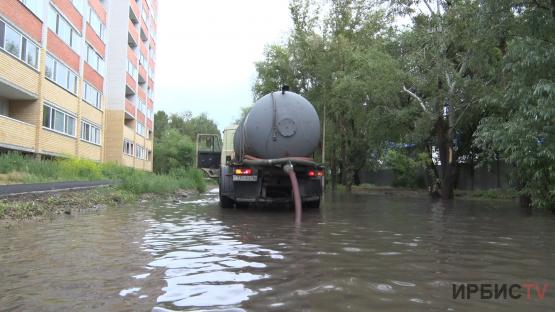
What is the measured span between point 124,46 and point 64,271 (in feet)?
137

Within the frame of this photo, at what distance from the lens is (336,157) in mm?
40281

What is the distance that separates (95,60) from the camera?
34.3 m

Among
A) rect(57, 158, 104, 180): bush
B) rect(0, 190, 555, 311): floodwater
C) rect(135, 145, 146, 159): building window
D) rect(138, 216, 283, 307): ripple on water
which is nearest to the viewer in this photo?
rect(0, 190, 555, 311): floodwater

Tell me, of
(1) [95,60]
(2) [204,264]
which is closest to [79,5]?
(1) [95,60]

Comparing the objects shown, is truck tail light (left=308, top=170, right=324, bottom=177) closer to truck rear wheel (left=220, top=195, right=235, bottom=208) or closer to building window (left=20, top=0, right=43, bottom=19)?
truck rear wheel (left=220, top=195, right=235, bottom=208)

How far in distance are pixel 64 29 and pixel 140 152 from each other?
25736 mm

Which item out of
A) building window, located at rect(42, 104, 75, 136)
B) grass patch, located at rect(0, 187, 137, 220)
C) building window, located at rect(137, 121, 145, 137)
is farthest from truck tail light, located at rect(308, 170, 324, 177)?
building window, located at rect(137, 121, 145, 137)

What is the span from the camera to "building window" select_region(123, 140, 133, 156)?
4419 centimetres

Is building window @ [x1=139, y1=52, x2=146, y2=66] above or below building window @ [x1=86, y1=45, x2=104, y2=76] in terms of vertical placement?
above

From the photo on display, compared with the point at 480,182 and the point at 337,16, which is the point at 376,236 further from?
the point at 337,16

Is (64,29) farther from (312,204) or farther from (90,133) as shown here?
(312,204)

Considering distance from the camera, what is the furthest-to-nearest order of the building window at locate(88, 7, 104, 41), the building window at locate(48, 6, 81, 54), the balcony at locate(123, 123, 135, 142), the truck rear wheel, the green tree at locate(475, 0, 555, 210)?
1. the balcony at locate(123, 123, 135, 142)
2. the building window at locate(88, 7, 104, 41)
3. the building window at locate(48, 6, 81, 54)
4. the truck rear wheel
5. the green tree at locate(475, 0, 555, 210)

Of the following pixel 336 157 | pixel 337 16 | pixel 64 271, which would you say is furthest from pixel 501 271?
pixel 336 157

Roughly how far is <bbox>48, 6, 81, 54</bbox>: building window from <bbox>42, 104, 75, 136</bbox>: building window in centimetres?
424
